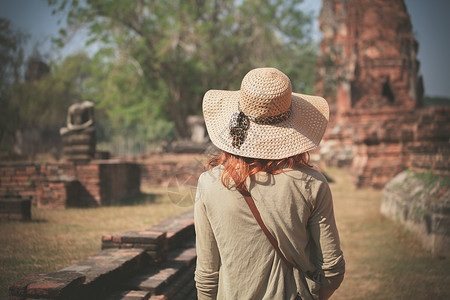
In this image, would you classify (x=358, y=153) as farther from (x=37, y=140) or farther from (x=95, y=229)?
(x=37, y=140)

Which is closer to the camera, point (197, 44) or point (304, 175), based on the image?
point (304, 175)

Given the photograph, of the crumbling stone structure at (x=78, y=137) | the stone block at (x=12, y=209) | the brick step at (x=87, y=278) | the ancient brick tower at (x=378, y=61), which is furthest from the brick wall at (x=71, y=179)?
the ancient brick tower at (x=378, y=61)

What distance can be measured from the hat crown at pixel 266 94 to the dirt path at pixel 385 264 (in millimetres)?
2366

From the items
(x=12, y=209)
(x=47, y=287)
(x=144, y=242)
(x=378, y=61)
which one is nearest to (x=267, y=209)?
(x=47, y=287)

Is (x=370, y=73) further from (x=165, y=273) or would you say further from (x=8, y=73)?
(x=165, y=273)

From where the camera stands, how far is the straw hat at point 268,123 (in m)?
1.34

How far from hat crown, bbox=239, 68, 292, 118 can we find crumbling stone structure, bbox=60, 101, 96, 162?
6.04m

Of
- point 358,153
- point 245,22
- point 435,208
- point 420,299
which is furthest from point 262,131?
point 245,22

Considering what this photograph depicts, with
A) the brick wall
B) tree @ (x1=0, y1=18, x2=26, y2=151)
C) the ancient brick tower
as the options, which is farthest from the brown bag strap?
the ancient brick tower

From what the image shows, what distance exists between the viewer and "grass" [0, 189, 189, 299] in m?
2.87

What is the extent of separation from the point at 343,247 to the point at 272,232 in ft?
11.1

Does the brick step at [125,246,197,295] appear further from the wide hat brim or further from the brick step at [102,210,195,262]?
the wide hat brim

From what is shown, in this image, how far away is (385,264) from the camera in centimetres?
373

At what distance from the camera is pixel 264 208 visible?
1.32 meters
